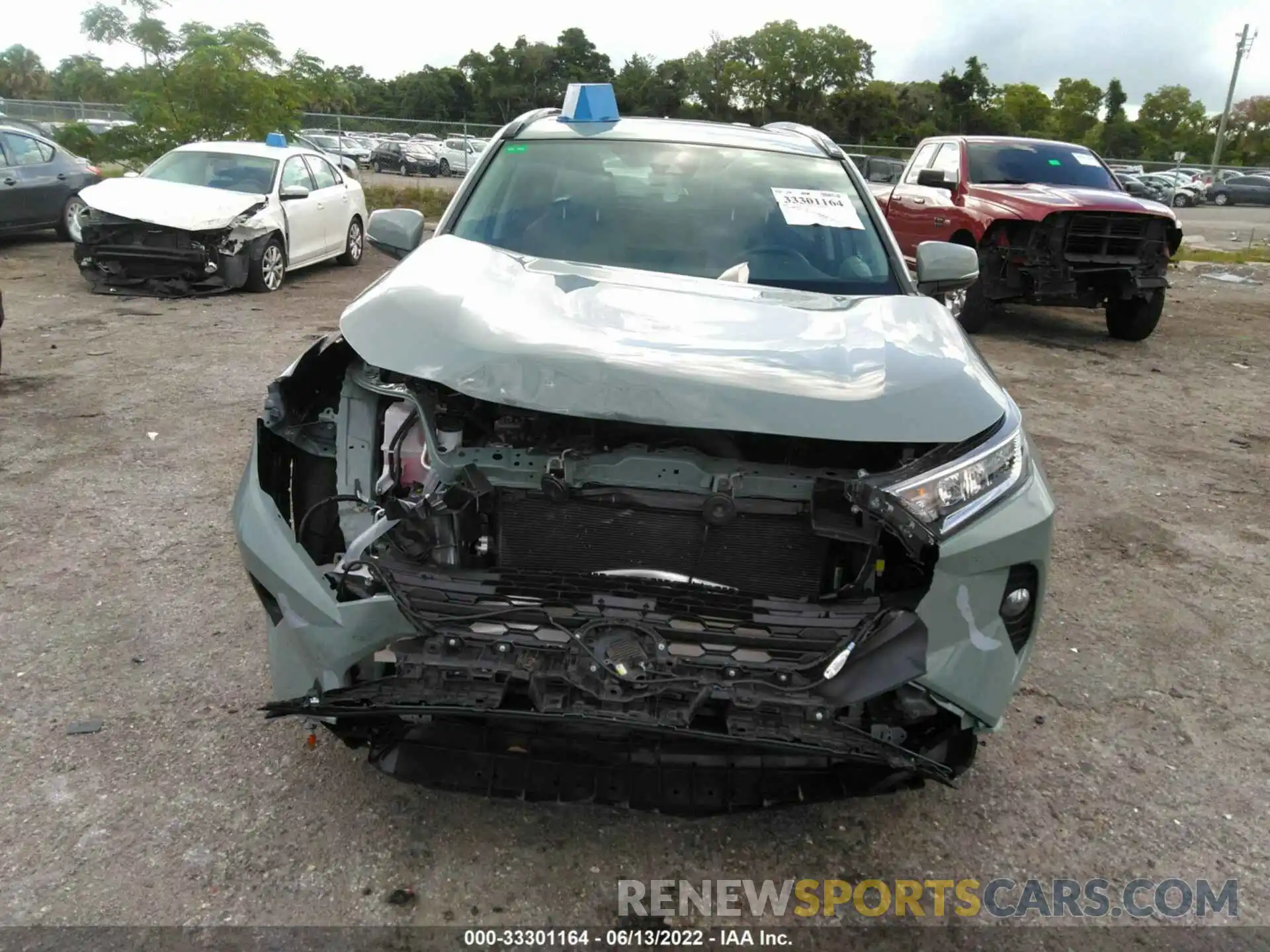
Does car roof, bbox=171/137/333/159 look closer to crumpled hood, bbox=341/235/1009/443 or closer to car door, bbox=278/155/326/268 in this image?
car door, bbox=278/155/326/268

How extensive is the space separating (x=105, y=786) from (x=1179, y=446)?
6.31 metres

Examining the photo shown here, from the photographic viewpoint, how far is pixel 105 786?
2.64 meters

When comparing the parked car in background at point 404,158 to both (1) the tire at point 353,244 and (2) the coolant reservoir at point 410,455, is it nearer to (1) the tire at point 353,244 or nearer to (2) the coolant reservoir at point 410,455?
(1) the tire at point 353,244

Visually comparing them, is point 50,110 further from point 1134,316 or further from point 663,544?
point 663,544

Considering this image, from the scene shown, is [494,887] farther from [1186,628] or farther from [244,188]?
[244,188]

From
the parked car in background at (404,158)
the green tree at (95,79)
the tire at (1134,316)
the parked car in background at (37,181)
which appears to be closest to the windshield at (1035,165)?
the tire at (1134,316)

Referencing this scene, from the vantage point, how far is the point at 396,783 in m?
2.74

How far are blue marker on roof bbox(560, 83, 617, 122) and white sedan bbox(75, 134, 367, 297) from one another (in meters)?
6.06

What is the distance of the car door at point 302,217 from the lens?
10.4 metres

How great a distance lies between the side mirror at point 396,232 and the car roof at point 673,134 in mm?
649

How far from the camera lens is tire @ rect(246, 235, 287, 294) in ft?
32.2

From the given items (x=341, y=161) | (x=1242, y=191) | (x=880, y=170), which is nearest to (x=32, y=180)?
(x=341, y=161)

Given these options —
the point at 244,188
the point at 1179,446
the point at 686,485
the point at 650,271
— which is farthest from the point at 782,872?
the point at 244,188

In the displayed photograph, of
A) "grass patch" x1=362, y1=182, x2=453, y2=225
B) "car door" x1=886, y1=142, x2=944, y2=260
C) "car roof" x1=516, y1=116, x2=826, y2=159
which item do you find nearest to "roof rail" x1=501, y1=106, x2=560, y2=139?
"car roof" x1=516, y1=116, x2=826, y2=159
